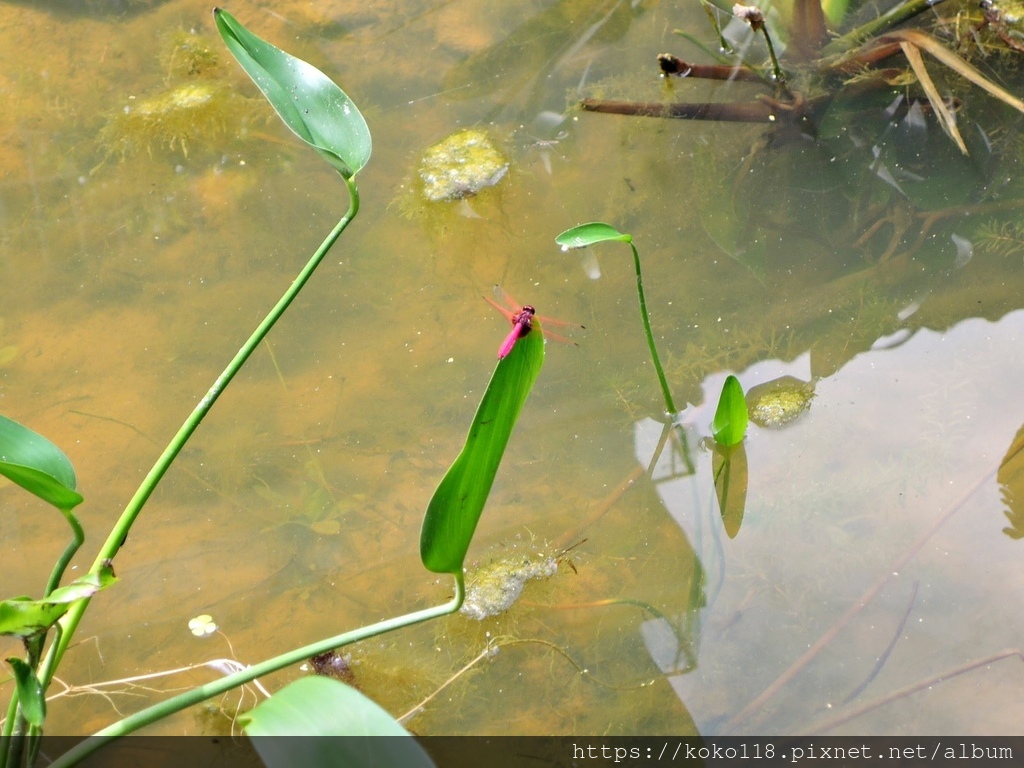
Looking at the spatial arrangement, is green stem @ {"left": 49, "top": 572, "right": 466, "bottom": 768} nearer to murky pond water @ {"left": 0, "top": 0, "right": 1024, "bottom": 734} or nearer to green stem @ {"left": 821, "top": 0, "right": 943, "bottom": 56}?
murky pond water @ {"left": 0, "top": 0, "right": 1024, "bottom": 734}

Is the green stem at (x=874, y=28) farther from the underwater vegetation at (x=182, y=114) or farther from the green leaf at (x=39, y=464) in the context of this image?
the green leaf at (x=39, y=464)

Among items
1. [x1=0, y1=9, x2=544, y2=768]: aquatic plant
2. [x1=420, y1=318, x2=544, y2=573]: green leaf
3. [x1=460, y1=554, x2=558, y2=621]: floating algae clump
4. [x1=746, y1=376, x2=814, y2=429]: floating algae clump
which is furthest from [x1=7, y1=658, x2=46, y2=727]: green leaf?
[x1=746, y1=376, x2=814, y2=429]: floating algae clump

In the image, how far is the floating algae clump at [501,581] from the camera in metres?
1.51

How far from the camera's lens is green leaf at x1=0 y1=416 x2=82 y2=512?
3.54 ft

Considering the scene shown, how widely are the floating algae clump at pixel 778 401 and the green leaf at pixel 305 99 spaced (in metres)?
0.95

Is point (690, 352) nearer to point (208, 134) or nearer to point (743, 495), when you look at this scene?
point (743, 495)

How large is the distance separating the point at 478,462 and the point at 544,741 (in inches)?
25.4

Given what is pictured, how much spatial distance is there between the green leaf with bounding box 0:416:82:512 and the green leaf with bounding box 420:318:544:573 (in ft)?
1.65

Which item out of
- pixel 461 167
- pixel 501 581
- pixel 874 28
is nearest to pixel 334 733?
pixel 501 581

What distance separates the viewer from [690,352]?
5.86 ft

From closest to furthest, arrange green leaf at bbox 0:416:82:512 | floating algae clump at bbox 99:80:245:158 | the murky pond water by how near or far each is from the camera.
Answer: green leaf at bbox 0:416:82:512 < the murky pond water < floating algae clump at bbox 99:80:245:158

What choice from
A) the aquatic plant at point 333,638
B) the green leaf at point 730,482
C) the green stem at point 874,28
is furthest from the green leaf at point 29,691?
the green stem at point 874,28

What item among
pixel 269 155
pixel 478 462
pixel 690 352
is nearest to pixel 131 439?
pixel 269 155

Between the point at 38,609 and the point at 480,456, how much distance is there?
22.0 inches
